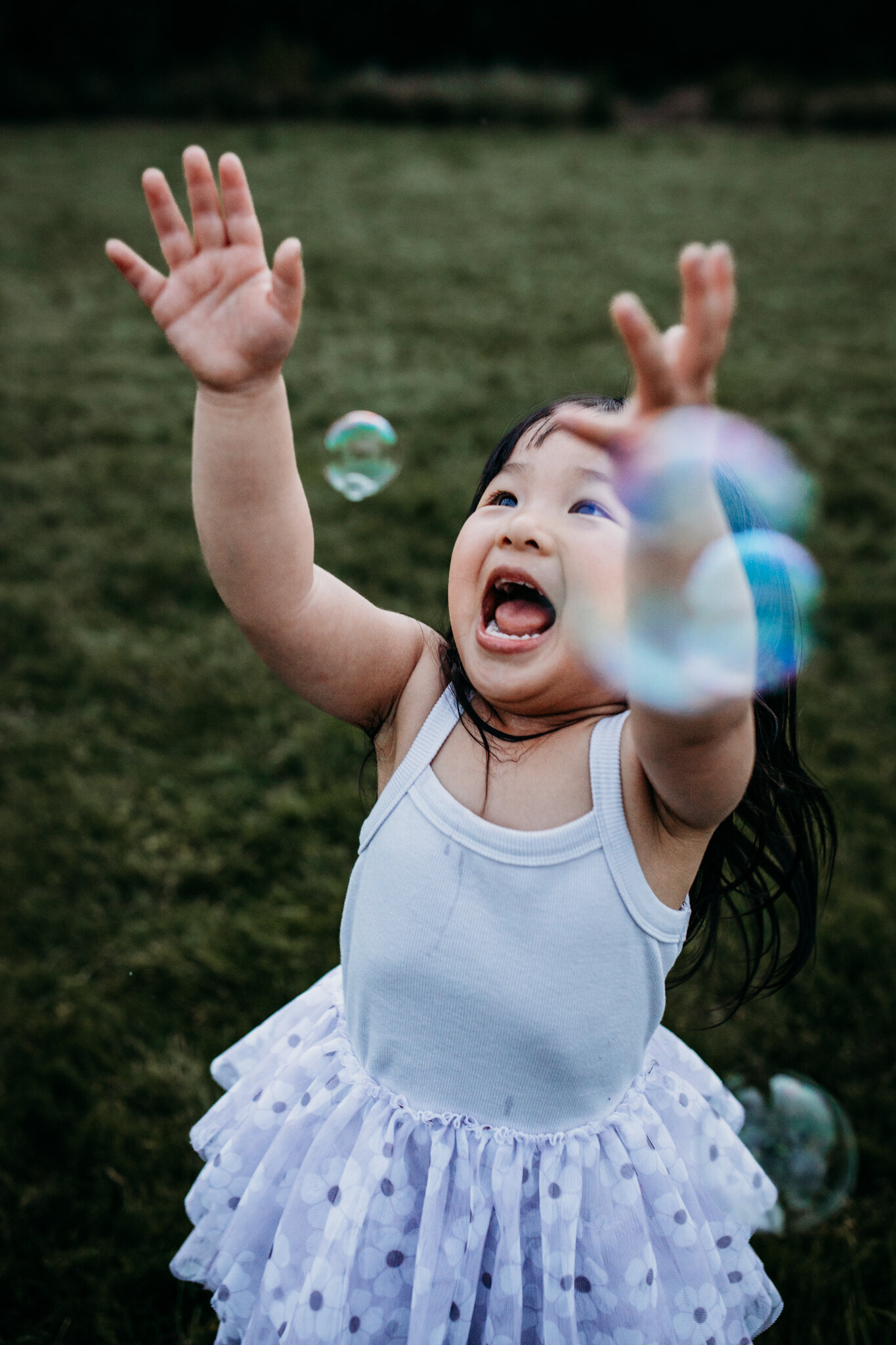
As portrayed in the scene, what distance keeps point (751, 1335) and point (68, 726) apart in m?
2.37

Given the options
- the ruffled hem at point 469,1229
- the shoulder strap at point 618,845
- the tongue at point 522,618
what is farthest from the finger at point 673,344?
the ruffled hem at point 469,1229

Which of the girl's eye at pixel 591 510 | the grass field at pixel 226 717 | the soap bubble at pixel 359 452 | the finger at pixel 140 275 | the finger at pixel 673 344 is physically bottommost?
the grass field at pixel 226 717

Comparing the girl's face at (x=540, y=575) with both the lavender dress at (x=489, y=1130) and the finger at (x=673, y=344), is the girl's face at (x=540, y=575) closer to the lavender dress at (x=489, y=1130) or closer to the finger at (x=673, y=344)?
the lavender dress at (x=489, y=1130)

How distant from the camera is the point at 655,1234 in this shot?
49.7 inches

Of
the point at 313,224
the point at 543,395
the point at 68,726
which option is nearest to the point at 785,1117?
the point at 68,726

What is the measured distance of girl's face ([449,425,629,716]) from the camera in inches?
45.0

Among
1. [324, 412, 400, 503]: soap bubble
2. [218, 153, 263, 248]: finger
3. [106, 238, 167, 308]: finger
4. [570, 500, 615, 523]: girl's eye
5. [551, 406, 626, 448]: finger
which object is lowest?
[324, 412, 400, 503]: soap bubble

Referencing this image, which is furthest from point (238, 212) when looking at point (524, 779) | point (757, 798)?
point (757, 798)

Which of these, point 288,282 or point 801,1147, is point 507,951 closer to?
point 288,282

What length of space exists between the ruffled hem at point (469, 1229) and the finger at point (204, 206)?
103cm

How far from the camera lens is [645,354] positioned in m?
0.78

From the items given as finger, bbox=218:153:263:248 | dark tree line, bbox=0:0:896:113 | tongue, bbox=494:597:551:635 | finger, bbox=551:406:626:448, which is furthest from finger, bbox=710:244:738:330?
dark tree line, bbox=0:0:896:113

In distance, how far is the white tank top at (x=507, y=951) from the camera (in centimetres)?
117

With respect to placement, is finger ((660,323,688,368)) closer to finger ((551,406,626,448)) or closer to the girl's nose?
finger ((551,406,626,448))
